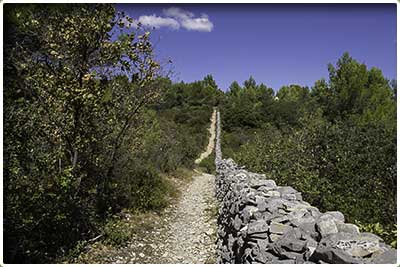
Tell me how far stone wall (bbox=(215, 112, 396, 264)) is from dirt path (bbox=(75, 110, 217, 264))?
2.84 feet

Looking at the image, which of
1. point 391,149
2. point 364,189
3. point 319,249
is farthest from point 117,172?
point 319,249

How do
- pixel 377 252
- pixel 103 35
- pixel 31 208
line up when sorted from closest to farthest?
pixel 377 252 → pixel 31 208 → pixel 103 35

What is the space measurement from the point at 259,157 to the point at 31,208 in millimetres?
6057

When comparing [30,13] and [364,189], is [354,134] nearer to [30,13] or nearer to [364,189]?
[364,189]

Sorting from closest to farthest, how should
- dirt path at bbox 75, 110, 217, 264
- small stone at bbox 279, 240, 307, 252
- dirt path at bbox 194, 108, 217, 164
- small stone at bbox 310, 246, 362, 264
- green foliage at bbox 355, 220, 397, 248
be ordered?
small stone at bbox 310, 246, 362, 264, small stone at bbox 279, 240, 307, 252, green foliage at bbox 355, 220, 397, 248, dirt path at bbox 75, 110, 217, 264, dirt path at bbox 194, 108, 217, 164

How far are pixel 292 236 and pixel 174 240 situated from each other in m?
3.92

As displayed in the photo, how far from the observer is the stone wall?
105 inches

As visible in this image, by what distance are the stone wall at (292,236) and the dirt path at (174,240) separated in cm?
87

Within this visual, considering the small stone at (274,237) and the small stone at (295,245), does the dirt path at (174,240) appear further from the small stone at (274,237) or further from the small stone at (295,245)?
the small stone at (295,245)

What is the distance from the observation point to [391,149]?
277 inches

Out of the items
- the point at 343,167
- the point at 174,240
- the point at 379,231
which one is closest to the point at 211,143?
the point at 343,167

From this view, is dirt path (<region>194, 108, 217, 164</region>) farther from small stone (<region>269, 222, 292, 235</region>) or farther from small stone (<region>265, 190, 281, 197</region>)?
small stone (<region>269, 222, 292, 235</region>)

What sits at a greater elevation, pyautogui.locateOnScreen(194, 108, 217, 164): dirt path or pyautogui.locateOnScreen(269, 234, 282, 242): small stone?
pyautogui.locateOnScreen(194, 108, 217, 164): dirt path

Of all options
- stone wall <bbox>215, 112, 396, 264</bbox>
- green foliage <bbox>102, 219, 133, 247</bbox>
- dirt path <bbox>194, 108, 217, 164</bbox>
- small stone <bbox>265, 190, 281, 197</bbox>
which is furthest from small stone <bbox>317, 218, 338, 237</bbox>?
dirt path <bbox>194, 108, 217, 164</bbox>
